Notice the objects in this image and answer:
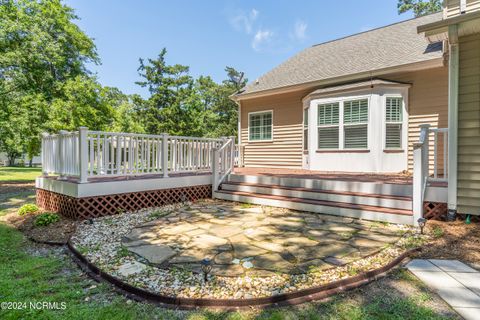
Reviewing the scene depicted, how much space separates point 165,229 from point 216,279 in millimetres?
1952

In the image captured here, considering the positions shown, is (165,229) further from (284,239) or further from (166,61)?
(166,61)

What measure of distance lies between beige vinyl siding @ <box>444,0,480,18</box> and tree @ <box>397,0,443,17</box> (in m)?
20.5

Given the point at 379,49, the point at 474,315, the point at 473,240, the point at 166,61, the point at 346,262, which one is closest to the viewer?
the point at 474,315

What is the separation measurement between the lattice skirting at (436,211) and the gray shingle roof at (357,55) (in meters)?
4.40

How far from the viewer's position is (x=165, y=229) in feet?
13.6

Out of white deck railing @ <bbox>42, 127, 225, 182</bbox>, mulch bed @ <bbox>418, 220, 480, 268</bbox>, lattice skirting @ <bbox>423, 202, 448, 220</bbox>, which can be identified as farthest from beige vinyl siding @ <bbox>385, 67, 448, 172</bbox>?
white deck railing @ <bbox>42, 127, 225, 182</bbox>

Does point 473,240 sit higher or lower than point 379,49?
lower

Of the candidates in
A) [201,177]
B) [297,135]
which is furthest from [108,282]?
A: [297,135]

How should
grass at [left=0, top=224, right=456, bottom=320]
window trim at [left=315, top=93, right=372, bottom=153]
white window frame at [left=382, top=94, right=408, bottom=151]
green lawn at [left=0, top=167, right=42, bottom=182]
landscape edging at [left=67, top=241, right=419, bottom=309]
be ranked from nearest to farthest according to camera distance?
grass at [left=0, top=224, right=456, bottom=320] < landscape edging at [left=67, top=241, right=419, bottom=309] < white window frame at [left=382, top=94, right=408, bottom=151] < window trim at [left=315, top=93, right=372, bottom=153] < green lawn at [left=0, top=167, right=42, bottom=182]

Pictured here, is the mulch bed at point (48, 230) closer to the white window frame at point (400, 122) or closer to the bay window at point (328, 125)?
the bay window at point (328, 125)

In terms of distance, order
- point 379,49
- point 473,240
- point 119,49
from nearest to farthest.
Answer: point 473,240
point 379,49
point 119,49

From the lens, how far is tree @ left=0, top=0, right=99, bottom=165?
33.2 ft

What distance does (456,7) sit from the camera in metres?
4.57

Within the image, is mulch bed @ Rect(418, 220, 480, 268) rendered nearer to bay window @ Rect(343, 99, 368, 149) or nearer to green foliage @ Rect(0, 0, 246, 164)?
bay window @ Rect(343, 99, 368, 149)
